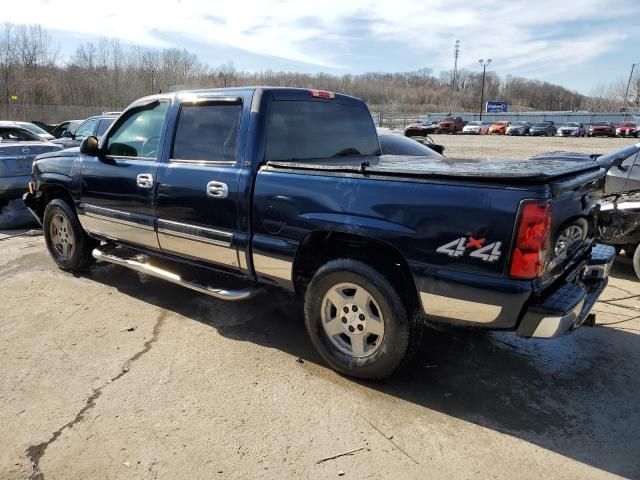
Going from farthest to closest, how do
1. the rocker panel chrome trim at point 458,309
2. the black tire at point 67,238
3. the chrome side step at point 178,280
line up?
the black tire at point 67,238 < the chrome side step at point 178,280 < the rocker panel chrome trim at point 458,309

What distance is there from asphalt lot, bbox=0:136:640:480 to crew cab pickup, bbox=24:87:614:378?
16.0 inches

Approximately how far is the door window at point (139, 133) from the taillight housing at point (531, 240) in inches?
120

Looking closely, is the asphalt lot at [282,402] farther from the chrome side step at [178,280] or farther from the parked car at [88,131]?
the parked car at [88,131]

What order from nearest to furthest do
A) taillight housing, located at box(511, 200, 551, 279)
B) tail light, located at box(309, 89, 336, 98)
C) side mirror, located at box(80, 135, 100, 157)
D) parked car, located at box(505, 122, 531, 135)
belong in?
1. taillight housing, located at box(511, 200, 551, 279)
2. tail light, located at box(309, 89, 336, 98)
3. side mirror, located at box(80, 135, 100, 157)
4. parked car, located at box(505, 122, 531, 135)

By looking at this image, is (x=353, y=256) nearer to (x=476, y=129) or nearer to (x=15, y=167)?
(x=15, y=167)

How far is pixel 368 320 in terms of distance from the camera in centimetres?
309

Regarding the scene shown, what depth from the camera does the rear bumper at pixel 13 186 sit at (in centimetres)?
792

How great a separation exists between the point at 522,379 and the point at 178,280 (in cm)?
275

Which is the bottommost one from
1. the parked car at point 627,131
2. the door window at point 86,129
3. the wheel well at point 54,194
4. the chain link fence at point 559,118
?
the wheel well at point 54,194

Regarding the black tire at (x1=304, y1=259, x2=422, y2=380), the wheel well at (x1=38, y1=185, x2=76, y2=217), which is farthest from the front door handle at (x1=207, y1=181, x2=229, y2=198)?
the wheel well at (x1=38, y1=185, x2=76, y2=217)

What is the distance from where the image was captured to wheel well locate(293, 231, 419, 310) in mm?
3006

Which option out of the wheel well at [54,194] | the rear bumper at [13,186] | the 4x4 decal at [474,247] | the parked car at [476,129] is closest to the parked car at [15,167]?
the rear bumper at [13,186]

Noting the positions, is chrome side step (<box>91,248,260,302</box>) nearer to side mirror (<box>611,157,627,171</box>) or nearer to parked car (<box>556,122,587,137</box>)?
side mirror (<box>611,157,627,171</box>)

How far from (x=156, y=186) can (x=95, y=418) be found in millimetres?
1925
